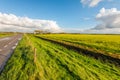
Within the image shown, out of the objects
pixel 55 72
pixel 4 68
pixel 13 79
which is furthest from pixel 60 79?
pixel 4 68

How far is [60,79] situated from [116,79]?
3334 mm

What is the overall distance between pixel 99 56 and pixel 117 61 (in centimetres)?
292

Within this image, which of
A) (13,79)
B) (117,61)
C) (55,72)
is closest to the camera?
(13,79)

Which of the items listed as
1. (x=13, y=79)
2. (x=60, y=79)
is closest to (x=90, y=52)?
(x=60, y=79)

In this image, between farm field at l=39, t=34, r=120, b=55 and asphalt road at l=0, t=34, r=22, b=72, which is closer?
asphalt road at l=0, t=34, r=22, b=72

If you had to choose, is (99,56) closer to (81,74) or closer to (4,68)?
(81,74)

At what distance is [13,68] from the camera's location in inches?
463

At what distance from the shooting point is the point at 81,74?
34.4 feet

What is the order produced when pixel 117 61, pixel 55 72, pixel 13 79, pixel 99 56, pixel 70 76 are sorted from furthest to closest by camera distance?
pixel 99 56, pixel 117 61, pixel 55 72, pixel 70 76, pixel 13 79

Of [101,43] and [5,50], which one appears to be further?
[101,43]

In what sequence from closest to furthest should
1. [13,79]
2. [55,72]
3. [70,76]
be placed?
[13,79], [70,76], [55,72]

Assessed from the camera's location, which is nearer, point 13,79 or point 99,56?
point 13,79

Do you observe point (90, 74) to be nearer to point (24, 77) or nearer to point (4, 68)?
point (24, 77)

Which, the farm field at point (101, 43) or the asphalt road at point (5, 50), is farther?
the farm field at point (101, 43)
